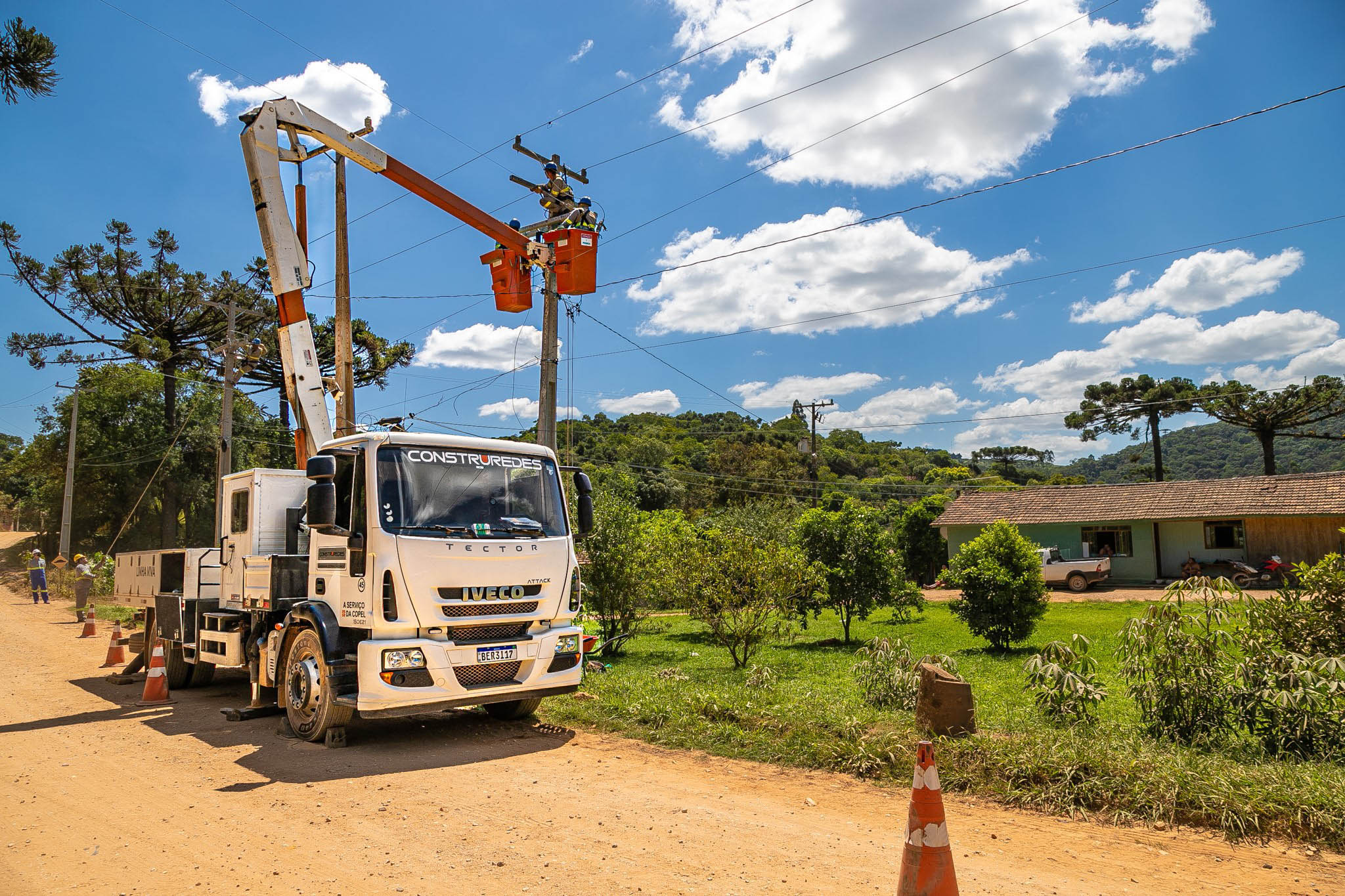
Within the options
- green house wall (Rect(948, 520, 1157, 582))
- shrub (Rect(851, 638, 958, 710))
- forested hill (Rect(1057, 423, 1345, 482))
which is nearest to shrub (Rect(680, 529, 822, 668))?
shrub (Rect(851, 638, 958, 710))

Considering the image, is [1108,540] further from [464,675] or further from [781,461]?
[464,675]

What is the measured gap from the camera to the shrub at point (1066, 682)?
7.36 metres

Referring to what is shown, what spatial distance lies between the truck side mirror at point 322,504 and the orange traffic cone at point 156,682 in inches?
198

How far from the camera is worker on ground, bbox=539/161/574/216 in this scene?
14.3 m

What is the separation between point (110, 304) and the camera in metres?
39.6

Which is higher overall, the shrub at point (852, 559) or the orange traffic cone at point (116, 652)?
the shrub at point (852, 559)

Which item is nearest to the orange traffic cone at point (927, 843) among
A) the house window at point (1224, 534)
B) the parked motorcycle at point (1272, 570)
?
the parked motorcycle at point (1272, 570)

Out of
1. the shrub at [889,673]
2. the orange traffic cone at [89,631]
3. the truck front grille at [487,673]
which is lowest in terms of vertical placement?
the orange traffic cone at [89,631]

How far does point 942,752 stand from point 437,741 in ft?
15.9

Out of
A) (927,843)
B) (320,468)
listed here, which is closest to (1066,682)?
(927,843)

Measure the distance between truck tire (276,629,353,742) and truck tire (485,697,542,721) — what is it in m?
1.71

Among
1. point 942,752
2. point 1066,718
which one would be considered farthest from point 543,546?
point 1066,718

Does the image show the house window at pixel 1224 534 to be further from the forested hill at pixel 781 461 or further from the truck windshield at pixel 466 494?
the truck windshield at pixel 466 494

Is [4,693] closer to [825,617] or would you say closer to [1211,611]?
[1211,611]
